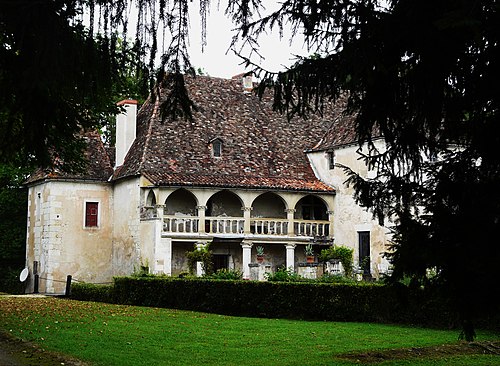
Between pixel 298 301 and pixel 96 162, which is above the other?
pixel 96 162

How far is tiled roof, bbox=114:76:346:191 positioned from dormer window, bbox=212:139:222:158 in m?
0.19

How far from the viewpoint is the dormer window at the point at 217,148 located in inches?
1366

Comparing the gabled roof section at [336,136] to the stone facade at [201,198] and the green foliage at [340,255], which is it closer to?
the stone facade at [201,198]

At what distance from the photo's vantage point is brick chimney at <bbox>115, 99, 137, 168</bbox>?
3494 cm

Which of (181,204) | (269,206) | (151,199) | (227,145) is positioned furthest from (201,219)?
(269,206)

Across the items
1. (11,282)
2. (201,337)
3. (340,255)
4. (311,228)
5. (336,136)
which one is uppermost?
(336,136)

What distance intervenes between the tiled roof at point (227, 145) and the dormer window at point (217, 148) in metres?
0.19

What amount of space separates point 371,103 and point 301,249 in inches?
1087

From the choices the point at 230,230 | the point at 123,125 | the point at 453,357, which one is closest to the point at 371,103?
the point at 453,357

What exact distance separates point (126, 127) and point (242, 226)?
7033 mm

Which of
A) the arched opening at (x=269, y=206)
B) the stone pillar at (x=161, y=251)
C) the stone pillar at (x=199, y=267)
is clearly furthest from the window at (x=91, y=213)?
the arched opening at (x=269, y=206)

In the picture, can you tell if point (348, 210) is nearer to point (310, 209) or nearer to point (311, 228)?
point (311, 228)

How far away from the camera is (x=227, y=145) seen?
3522 cm

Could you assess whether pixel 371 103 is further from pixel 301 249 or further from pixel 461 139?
pixel 301 249
